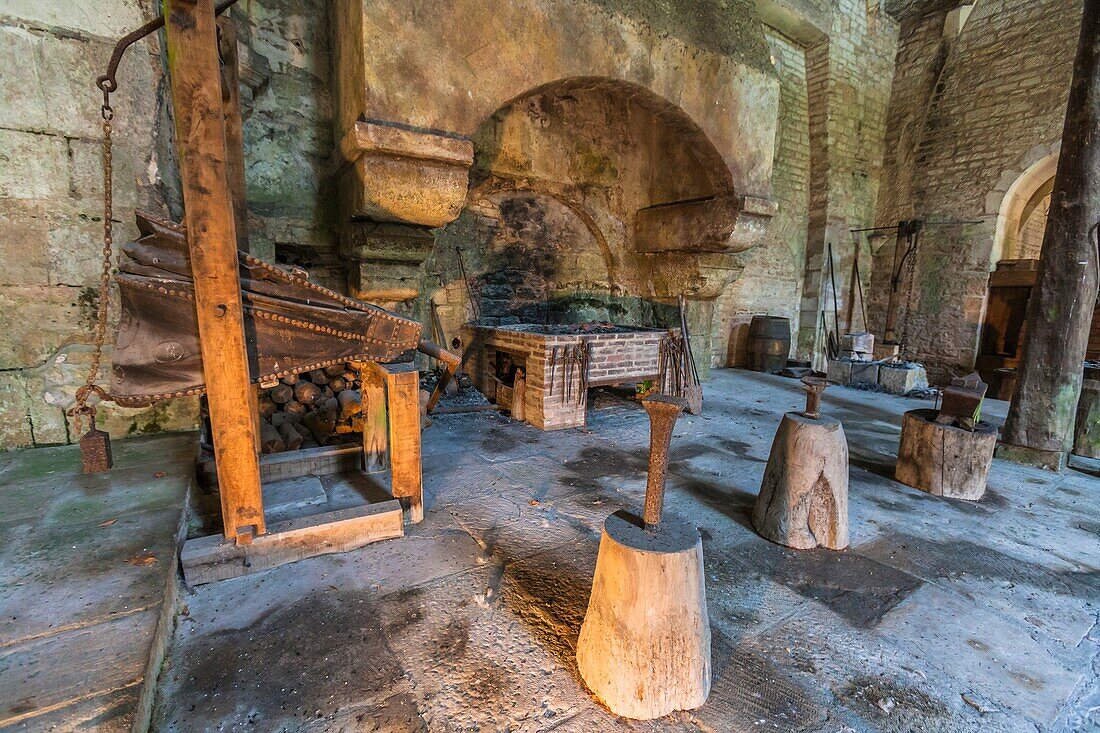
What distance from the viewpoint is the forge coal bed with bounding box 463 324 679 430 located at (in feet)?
14.8

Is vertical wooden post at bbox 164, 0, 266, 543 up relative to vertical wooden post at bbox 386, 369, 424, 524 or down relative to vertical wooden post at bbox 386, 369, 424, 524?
up

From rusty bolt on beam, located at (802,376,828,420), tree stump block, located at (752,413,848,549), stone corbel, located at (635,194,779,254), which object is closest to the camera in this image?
tree stump block, located at (752,413,848,549)

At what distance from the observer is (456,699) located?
153cm

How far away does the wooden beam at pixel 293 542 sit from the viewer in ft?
6.81

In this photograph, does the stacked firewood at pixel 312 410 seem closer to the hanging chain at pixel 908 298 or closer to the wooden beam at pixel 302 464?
the wooden beam at pixel 302 464

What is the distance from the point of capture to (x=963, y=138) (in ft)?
26.7

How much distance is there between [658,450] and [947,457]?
298cm

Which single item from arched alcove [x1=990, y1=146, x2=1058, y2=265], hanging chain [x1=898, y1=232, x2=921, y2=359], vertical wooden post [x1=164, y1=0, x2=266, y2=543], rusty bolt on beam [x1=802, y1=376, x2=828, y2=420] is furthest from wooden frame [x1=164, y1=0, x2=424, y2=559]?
arched alcove [x1=990, y1=146, x2=1058, y2=265]

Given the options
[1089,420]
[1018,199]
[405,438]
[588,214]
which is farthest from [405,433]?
[1018,199]

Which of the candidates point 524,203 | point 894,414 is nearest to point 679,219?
point 524,203

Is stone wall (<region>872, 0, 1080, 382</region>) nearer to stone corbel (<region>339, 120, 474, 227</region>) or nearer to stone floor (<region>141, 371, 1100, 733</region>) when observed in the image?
stone floor (<region>141, 371, 1100, 733</region>)

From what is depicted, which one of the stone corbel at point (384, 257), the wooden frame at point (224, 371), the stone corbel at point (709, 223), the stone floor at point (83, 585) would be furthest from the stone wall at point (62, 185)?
the stone corbel at point (709, 223)

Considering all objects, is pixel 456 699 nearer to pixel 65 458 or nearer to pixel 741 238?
pixel 65 458

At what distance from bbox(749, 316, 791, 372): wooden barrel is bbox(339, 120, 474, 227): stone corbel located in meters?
6.22
